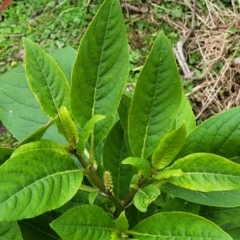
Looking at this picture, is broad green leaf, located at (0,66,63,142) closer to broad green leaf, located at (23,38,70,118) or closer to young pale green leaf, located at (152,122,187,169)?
broad green leaf, located at (23,38,70,118)

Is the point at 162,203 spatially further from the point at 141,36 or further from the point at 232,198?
the point at 141,36

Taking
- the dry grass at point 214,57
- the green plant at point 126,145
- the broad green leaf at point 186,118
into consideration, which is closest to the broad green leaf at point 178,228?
the green plant at point 126,145

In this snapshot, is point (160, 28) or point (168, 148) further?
point (160, 28)

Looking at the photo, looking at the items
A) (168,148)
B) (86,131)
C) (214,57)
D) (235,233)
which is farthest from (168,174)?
(214,57)

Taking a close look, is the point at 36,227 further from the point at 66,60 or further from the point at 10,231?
the point at 66,60

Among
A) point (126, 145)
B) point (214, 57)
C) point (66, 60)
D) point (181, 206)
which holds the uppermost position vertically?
point (66, 60)

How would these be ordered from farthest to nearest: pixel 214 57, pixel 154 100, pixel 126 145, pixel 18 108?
pixel 214 57
pixel 18 108
pixel 126 145
pixel 154 100
